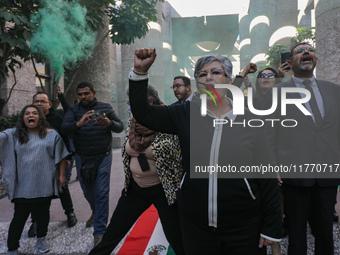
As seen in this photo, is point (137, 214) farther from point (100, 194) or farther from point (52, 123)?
point (52, 123)

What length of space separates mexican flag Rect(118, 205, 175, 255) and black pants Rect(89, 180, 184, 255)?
2.08ft

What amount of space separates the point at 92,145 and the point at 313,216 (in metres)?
2.64

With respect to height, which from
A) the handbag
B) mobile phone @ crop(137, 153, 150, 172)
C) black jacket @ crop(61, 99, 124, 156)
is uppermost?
black jacket @ crop(61, 99, 124, 156)

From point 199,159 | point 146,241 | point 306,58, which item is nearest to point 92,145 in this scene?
point 146,241

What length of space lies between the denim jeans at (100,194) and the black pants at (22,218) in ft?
1.84

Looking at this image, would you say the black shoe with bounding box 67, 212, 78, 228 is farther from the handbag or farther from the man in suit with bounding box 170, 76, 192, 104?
the man in suit with bounding box 170, 76, 192, 104

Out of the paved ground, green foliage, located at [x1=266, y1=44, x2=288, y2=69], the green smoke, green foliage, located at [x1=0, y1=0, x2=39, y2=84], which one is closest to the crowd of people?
the paved ground

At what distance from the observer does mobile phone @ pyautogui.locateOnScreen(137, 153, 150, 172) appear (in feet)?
8.02

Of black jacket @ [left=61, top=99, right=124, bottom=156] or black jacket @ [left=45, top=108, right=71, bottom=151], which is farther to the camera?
black jacket @ [left=45, top=108, right=71, bottom=151]

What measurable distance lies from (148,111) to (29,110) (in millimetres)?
2188

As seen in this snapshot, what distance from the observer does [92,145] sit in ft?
11.6

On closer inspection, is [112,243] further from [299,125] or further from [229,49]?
[229,49]

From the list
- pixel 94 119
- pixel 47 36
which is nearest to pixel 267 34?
pixel 47 36

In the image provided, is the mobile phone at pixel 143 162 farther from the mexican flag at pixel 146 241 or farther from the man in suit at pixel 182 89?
the man in suit at pixel 182 89
